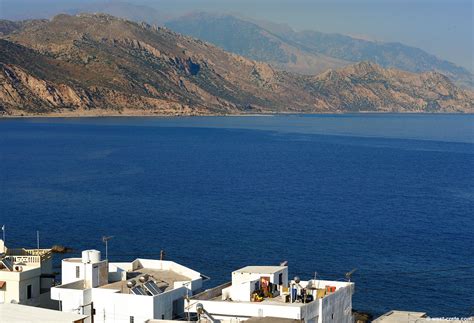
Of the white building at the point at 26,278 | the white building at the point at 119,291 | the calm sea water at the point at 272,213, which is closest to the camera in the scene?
the white building at the point at 119,291

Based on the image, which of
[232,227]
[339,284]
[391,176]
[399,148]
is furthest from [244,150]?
[339,284]

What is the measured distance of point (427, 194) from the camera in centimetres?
11131

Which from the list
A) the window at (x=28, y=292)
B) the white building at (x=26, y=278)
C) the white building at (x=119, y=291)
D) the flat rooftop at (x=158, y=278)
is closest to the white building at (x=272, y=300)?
the white building at (x=119, y=291)

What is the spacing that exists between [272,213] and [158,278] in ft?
178

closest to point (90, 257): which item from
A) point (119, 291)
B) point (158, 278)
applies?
point (119, 291)

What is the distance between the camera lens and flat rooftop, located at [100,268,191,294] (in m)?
35.8

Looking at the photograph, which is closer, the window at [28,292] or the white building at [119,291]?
the white building at [119,291]

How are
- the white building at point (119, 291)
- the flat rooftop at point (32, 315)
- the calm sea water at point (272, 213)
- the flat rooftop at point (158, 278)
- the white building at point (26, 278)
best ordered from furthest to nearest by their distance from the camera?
the calm sea water at point (272, 213)
the flat rooftop at point (158, 278)
the white building at point (26, 278)
the white building at point (119, 291)
the flat rooftop at point (32, 315)

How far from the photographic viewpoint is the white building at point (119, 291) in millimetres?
33000

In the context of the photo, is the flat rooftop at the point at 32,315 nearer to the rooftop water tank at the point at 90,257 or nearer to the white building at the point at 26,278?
the white building at the point at 26,278

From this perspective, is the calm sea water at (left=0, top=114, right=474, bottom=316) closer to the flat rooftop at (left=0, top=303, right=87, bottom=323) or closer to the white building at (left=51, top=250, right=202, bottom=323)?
the white building at (left=51, top=250, right=202, bottom=323)

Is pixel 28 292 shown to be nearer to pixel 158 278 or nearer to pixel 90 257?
pixel 90 257

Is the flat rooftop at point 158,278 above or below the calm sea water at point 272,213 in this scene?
above

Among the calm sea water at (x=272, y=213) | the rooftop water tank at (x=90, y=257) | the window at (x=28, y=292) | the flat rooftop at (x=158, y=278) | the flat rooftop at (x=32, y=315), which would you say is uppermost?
the rooftop water tank at (x=90, y=257)
